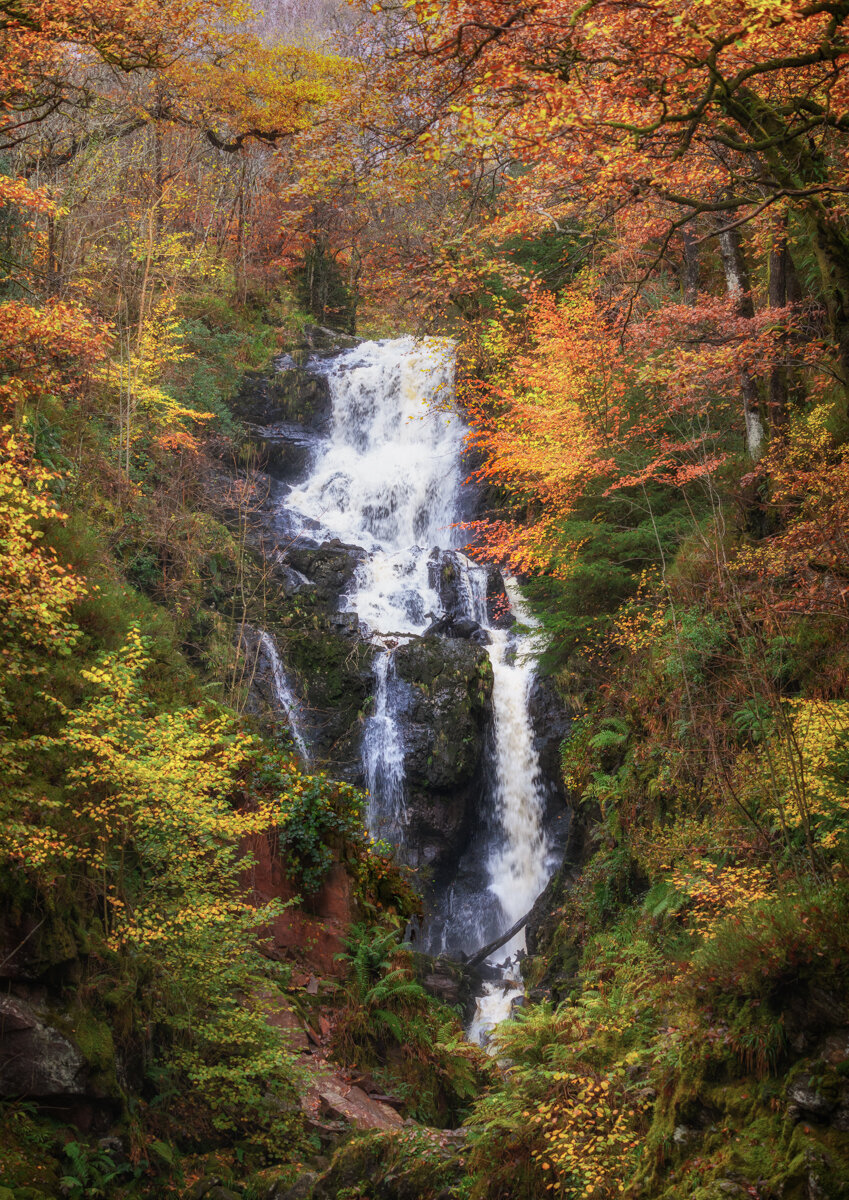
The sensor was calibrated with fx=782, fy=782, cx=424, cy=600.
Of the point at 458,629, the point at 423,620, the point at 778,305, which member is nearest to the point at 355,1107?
the point at 778,305

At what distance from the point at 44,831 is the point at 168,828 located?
0.93m

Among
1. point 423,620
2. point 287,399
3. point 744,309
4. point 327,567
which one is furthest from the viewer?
point 287,399

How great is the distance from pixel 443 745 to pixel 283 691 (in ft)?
10.8

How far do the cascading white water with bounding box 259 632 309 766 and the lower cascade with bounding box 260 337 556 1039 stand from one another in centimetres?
3

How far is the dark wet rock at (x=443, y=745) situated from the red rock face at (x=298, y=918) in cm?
710

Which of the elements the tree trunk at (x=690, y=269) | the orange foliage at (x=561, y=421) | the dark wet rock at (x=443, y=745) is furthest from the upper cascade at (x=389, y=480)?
the tree trunk at (x=690, y=269)

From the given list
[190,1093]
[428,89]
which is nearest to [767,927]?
[190,1093]

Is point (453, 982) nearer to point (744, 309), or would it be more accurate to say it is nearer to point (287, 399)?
point (744, 309)

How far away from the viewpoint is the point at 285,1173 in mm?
4922

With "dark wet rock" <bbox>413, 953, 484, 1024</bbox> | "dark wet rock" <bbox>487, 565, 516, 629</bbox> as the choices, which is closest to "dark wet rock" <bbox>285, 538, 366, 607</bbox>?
"dark wet rock" <bbox>487, 565, 516, 629</bbox>

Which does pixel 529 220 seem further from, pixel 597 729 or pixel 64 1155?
pixel 64 1155

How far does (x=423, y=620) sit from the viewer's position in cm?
1680

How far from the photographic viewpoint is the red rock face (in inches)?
284

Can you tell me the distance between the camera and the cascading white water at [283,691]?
14852 mm
